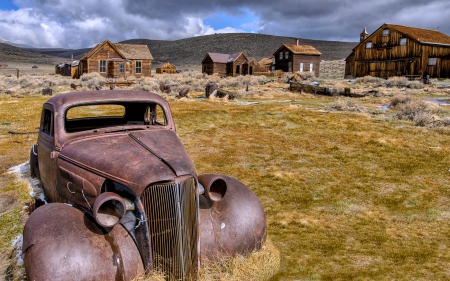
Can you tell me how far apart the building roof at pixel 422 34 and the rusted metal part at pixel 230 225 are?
43.2 metres

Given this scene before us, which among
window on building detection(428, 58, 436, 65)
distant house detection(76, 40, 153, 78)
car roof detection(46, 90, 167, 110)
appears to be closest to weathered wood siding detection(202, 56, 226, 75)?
distant house detection(76, 40, 153, 78)

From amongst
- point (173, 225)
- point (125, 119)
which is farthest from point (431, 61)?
point (173, 225)

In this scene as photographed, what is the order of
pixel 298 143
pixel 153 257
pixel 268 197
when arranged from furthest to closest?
pixel 298 143, pixel 268 197, pixel 153 257

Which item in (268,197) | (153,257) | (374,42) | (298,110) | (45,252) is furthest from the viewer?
(374,42)

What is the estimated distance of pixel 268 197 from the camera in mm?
6809

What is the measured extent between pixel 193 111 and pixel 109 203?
12565 mm

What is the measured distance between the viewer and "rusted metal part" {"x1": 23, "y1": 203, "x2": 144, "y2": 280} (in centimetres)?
309

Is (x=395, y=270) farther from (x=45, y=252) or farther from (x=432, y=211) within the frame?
(x=45, y=252)

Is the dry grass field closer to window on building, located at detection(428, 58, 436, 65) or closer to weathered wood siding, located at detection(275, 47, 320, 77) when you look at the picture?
window on building, located at detection(428, 58, 436, 65)

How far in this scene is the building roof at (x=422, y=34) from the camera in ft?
133

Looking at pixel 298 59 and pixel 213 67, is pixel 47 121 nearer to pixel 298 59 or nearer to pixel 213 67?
pixel 213 67

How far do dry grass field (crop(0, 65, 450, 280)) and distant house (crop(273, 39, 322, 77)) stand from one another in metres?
40.3

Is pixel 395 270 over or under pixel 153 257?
under

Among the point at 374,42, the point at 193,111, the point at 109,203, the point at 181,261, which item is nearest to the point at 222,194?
the point at 181,261
